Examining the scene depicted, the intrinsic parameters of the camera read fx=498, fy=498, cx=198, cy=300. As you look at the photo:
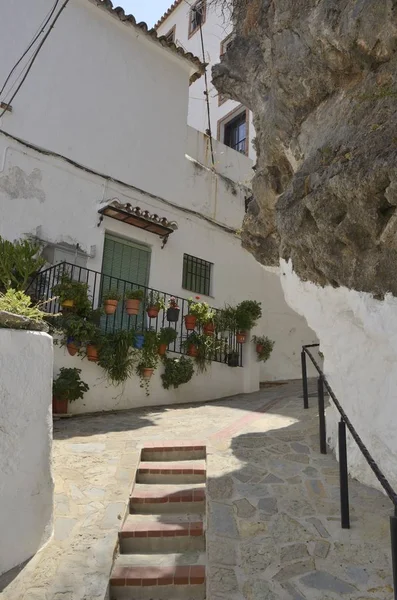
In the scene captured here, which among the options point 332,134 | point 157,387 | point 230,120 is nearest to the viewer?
point 332,134

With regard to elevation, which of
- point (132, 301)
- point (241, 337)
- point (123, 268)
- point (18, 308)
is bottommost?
point (18, 308)

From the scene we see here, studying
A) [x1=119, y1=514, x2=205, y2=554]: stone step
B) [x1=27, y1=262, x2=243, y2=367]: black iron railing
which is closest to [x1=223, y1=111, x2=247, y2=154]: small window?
[x1=27, y1=262, x2=243, y2=367]: black iron railing

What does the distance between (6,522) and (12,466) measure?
393mm

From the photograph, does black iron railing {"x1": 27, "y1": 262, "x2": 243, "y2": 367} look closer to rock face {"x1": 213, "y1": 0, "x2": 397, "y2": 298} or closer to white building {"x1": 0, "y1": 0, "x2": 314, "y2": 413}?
white building {"x1": 0, "y1": 0, "x2": 314, "y2": 413}

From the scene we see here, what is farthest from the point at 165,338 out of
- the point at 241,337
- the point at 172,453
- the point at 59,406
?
the point at 172,453

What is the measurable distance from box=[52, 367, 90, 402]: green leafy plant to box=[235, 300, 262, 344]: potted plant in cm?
402

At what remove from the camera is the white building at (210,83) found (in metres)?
17.0

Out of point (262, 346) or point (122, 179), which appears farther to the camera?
point (262, 346)

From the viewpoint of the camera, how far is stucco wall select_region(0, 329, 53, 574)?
146 inches

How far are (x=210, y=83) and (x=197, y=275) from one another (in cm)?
956

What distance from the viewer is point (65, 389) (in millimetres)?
7957

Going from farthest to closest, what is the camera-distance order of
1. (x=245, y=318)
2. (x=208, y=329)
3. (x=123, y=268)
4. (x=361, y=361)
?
(x=245, y=318) → (x=123, y=268) → (x=208, y=329) → (x=361, y=361)

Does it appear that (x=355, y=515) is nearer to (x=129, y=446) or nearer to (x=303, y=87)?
(x=129, y=446)

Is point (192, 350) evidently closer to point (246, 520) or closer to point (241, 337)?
point (241, 337)
